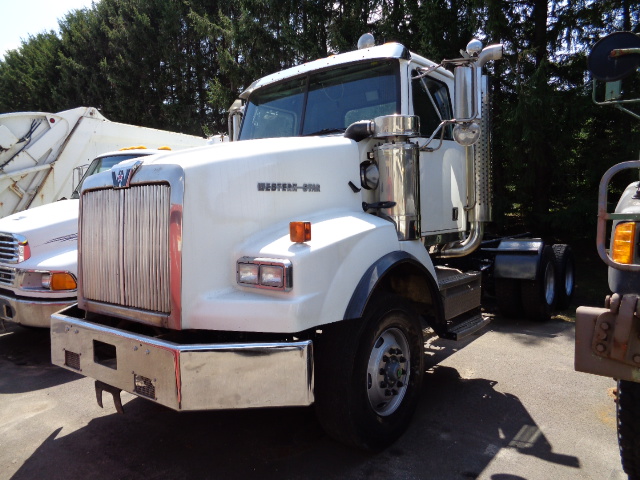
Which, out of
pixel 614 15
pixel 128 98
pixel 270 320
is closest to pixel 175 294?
pixel 270 320

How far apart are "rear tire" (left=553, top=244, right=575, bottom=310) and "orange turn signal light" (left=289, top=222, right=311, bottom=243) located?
544cm

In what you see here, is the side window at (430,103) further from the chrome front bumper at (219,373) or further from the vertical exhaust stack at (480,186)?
the chrome front bumper at (219,373)

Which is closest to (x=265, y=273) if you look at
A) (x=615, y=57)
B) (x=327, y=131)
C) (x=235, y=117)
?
(x=327, y=131)

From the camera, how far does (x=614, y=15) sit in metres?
9.02

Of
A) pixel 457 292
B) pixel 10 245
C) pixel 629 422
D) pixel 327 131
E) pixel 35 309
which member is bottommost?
pixel 629 422

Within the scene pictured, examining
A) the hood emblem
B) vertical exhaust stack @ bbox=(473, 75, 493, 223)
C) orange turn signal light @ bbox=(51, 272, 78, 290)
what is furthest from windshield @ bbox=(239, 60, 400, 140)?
orange turn signal light @ bbox=(51, 272, 78, 290)

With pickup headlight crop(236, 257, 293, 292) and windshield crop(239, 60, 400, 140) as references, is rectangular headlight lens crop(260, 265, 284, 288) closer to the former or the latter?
pickup headlight crop(236, 257, 293, 292)

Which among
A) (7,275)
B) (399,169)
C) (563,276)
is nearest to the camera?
(399,169)

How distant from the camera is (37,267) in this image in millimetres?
4938

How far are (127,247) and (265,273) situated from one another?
3.15ft

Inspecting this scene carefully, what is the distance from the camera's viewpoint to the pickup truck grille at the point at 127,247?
2.74 meters

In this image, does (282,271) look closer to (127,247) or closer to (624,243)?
(127,247)

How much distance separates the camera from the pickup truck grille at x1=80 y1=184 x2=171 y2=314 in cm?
274

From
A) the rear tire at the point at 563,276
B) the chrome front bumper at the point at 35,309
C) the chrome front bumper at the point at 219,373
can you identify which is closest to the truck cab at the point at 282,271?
the chrome front bumper at the point at 219,373
